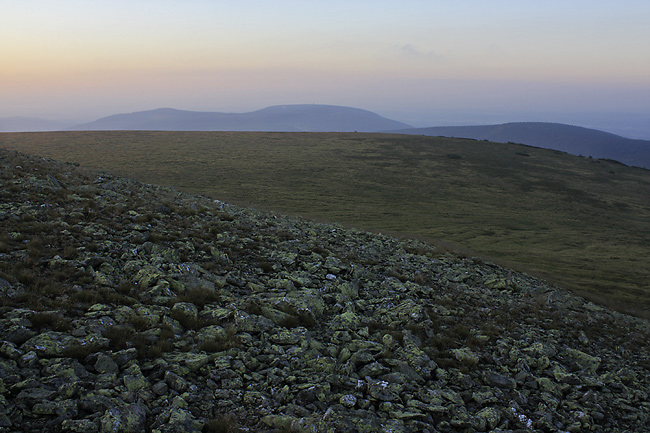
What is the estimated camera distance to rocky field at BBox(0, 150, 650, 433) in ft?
20.9

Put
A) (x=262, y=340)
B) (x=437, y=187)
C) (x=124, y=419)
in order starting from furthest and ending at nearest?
1. (x=437, y=187)
2. (x=262, y=340)
3. (x=124, y=419)

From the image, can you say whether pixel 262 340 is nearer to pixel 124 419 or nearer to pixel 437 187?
pixel 124 419

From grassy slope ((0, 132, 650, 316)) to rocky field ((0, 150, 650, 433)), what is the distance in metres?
11.2

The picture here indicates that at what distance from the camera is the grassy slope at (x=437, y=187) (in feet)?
98.9

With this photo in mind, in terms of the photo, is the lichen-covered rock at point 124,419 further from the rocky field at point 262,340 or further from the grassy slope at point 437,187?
the grassy slope at point 437,187

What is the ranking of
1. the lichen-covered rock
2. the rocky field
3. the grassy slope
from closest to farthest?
the lichen-covered rock
the rocky field
the grassy slope

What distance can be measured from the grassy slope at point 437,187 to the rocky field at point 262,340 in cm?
1119

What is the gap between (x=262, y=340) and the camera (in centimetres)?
883

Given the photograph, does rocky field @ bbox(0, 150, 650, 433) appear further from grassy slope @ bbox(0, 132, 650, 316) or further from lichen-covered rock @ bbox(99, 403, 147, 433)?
grassy slope @ bbox(0, 132, 650, 316)

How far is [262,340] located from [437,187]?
54.2 meters

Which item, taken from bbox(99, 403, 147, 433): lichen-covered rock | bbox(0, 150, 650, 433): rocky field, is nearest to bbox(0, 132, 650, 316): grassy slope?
bbox(0, 150, 650, 433): rocky field

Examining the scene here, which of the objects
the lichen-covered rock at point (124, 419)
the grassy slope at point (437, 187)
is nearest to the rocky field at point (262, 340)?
the lichen-covered rock at point (124, 419)

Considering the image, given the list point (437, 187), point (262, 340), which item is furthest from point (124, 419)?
point (437, 187)

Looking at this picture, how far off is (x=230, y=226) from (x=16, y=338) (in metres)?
11.0
